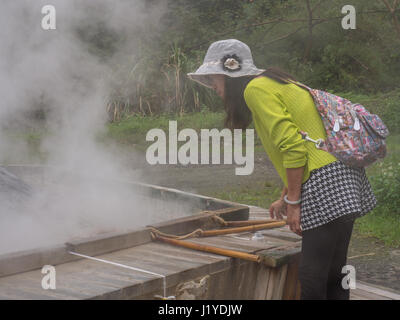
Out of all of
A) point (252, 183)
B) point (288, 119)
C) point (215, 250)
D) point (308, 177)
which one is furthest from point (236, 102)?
point (252, 183)

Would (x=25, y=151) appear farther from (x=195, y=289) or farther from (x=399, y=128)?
(x=195, y=289)

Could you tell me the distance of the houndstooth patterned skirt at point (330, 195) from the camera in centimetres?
230

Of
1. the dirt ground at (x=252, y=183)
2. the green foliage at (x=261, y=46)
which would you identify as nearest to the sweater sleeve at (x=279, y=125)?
the dirt ground at (x=252, y=183)

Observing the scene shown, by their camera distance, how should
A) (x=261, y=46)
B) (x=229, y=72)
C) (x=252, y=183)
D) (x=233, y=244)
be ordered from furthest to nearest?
(x=261, y=46)
(x=252, y=183)
(x=233, y=244)
(x=229, y=72)

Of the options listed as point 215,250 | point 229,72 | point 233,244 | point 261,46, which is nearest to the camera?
point 229,72

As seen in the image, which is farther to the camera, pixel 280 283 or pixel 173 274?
pixel 280 283

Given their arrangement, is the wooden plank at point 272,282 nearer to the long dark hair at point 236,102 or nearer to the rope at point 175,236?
the rope at point 175,236

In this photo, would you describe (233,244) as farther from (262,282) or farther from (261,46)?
(261,46)

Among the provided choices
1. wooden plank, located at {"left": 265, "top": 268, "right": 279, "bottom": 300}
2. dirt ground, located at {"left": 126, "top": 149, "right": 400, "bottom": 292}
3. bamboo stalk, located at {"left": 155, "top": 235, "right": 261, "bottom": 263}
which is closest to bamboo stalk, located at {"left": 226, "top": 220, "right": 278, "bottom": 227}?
bamboo stalk, located at {"left": 155, "top": 235, "right": 261, "bottom": 263}

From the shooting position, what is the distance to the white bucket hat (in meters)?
2.54

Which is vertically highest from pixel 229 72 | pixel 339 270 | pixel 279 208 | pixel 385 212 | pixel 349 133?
pixel 229 72

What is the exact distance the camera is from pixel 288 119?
233 cm

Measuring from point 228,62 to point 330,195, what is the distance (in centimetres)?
75

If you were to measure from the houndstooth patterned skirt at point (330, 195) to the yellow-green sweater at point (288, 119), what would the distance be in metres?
0.04
